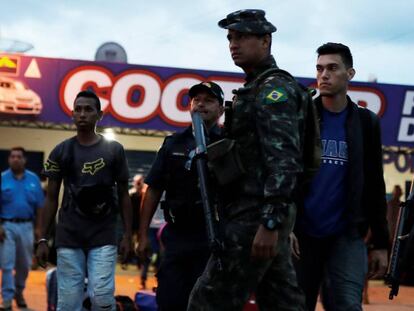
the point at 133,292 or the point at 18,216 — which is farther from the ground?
the point at 18,216

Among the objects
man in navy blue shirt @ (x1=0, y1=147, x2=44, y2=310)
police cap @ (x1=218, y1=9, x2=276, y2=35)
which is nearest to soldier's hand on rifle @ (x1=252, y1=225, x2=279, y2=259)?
police cap @ (x1=218, y1=9, x2=276, y2=35)

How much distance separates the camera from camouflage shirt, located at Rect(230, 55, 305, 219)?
13.3 ft

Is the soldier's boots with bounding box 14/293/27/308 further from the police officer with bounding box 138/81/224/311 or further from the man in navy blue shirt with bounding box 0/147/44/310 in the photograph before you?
the police officer with bounding box 138/81/224/311

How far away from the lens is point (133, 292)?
43.5 feet

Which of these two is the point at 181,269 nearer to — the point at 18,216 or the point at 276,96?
the point at 276,96

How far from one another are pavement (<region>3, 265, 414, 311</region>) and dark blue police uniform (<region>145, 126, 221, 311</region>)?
15.8 ft

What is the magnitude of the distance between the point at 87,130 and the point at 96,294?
119cm

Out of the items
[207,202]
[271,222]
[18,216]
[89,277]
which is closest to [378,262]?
[207,202]

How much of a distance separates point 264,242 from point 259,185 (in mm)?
313

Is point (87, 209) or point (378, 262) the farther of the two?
point (87, 209)

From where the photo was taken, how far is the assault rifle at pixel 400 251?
5332 mm

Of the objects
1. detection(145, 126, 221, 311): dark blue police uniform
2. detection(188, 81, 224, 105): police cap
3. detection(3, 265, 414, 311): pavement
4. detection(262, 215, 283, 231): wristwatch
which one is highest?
detection(188, 81, 224, 105): police cap

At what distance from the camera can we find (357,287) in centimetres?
498

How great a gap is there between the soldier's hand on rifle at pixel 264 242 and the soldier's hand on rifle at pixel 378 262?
1347 mm
